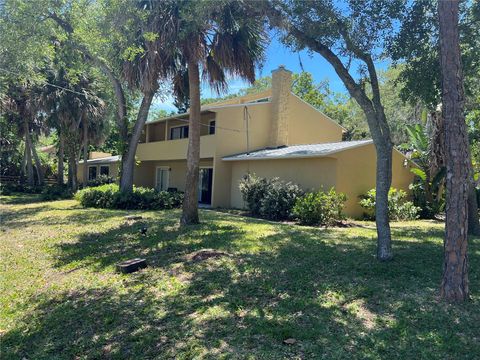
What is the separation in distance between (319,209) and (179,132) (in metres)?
15.5

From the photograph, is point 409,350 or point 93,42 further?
point 93,42

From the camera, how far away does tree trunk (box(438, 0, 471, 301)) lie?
5020 millimetres

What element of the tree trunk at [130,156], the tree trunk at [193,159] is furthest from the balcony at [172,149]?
the tree trunk at [193,159]

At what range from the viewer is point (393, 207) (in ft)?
52.5

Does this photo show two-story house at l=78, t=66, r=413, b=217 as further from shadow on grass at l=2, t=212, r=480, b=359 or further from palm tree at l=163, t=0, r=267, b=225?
shadow on grass at l=2, t=212, r=480, b=359

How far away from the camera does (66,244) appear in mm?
10383

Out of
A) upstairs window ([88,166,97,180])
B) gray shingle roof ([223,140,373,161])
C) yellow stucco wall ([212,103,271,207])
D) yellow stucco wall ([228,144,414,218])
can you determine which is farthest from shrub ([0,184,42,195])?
yellow stucco wall ([228,144,414,218])

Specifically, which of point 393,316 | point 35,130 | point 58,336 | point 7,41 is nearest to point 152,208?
→ point 7,41

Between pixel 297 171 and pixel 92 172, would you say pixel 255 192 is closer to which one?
pixel 297 171

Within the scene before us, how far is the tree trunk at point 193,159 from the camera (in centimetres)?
1198

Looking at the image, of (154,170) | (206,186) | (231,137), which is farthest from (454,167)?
(154,170)

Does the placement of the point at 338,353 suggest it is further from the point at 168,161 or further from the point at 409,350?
the point at 168,161

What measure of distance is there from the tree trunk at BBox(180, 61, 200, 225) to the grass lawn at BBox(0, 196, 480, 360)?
2114 mm

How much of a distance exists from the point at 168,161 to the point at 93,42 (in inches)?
615
